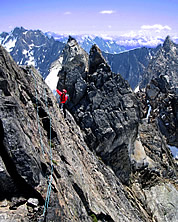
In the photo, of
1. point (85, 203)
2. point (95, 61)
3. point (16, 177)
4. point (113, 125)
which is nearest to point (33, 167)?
point (16, 177)

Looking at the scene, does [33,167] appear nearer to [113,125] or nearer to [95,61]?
[113,125]

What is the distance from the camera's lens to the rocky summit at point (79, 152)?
10531 millimetres

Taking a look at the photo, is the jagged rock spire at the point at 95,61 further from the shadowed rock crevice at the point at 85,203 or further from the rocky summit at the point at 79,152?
the shadowed rock crevice at the point at 85,203

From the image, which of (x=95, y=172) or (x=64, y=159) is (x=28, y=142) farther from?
(x=95, y=172)

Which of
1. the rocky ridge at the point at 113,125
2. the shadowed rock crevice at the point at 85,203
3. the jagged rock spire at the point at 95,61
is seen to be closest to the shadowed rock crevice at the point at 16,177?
the shadowed rock crevice at the point at 85,203

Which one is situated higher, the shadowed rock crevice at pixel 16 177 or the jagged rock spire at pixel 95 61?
the jagged rock spire at pixel 95 61

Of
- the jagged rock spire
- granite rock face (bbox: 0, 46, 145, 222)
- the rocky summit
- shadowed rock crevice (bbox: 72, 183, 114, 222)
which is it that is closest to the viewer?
granite rock face (bbox: 0, 46, 145, 222)

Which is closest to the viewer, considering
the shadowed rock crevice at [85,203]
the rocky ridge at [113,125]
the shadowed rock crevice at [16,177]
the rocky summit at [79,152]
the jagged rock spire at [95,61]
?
the shadowed rock crevice at [16,177]

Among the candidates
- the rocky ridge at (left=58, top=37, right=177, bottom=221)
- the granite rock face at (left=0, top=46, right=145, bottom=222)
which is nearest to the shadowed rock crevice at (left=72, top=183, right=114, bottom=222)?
the granite rock face at (left=0, top=46, right=145, bottom=222)

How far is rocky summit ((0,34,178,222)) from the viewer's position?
10531 millimetres

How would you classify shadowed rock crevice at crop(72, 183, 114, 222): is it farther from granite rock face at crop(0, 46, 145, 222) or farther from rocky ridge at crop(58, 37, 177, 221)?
rocky ridge at crop(58, 37, 177, 221)

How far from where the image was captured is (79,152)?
71.1 ft

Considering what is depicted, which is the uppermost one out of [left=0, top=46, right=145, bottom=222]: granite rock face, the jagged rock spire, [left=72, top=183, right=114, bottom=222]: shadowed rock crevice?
the jagged rock spire

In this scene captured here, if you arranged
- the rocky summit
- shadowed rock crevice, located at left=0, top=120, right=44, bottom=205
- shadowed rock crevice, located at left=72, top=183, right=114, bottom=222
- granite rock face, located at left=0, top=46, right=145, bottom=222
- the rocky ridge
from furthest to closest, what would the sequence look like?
the rocky ridge → shadowed rock crevice, located at left=72, top=183, right=114, bottom=222 → the rocky summit → shadowed rock crevice, located at left=0, top=120, right=44, bottom=205 → granite rock face, located at left=0, top=46, right=145, bottom=222
